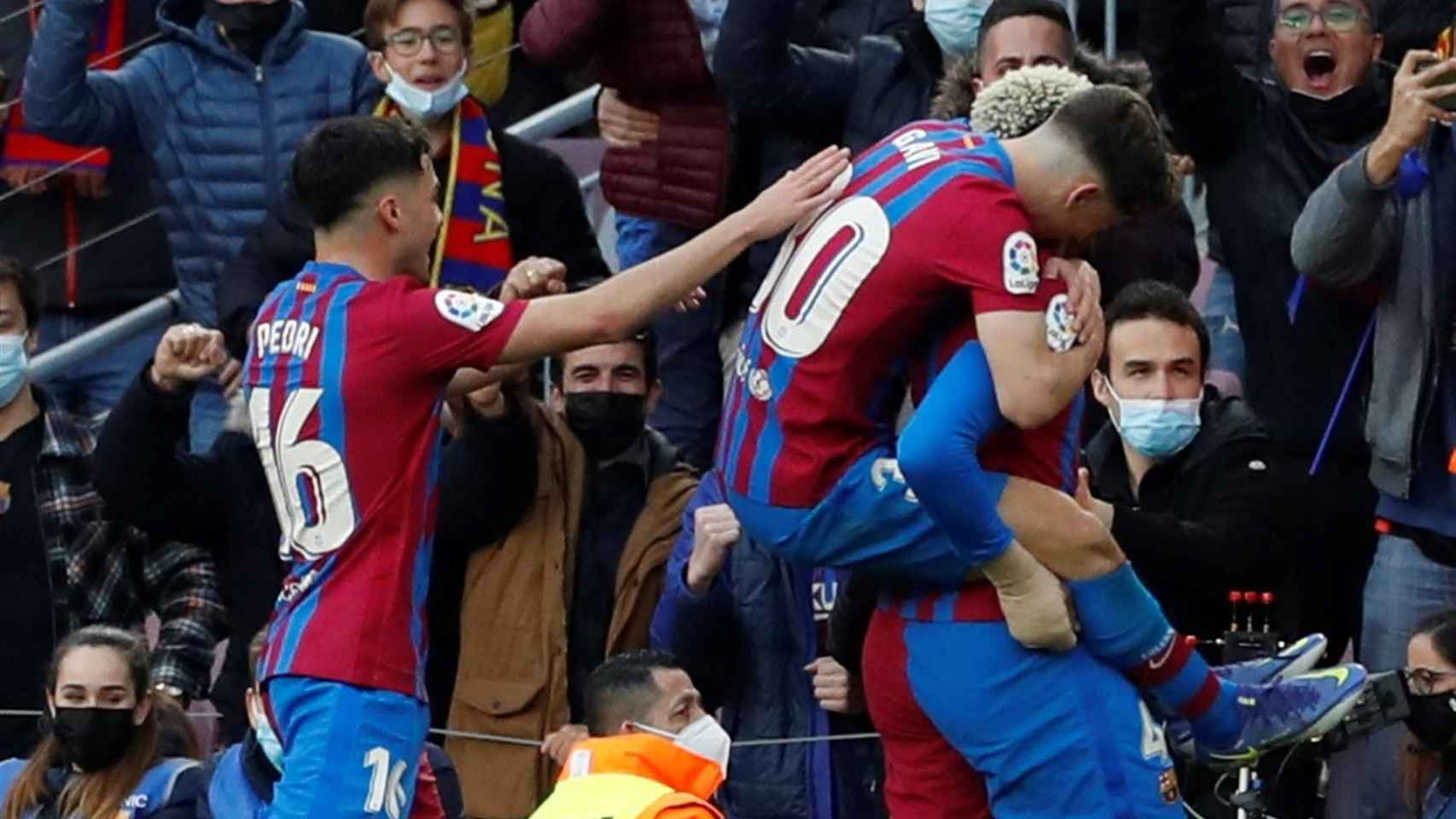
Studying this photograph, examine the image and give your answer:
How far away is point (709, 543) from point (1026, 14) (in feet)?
5.16

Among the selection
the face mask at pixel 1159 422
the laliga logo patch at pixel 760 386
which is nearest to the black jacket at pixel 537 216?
the face mask at pixel 1159 422

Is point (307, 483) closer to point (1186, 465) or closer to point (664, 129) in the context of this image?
point (1186, 465)

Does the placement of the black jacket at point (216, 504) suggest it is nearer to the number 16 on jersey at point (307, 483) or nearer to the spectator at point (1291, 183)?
the number 16 on jersey at point (307, 483)

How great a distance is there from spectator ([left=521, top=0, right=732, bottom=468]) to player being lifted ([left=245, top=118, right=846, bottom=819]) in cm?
211

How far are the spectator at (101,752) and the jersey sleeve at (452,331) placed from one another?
1891 mm

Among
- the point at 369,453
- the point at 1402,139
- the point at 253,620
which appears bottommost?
the point at 253,620

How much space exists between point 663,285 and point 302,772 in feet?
4.02

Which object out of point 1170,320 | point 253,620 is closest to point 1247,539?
point 1170,320

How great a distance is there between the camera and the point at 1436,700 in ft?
25.1

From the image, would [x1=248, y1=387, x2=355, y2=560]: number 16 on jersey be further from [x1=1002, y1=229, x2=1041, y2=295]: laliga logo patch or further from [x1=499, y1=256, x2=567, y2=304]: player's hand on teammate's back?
[x1=1002, y1=229, x2=1041, y2=295]: laliga logo patch

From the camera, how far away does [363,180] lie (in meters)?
6.95

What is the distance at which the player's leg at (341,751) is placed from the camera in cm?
680

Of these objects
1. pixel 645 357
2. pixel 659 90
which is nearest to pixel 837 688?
pixel 645 357

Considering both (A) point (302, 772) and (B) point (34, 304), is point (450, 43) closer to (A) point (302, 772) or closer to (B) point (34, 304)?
(B) point (34, 304)
